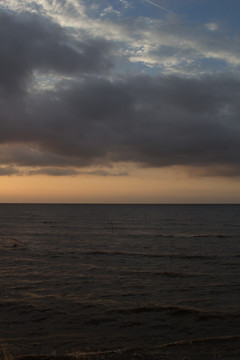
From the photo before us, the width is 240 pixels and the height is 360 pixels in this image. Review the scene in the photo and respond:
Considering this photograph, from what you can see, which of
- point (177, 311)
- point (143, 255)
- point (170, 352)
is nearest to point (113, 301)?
point (177, 311)

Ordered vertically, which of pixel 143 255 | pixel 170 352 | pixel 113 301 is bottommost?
pixel 143 255

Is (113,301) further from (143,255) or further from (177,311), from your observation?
(143,255)

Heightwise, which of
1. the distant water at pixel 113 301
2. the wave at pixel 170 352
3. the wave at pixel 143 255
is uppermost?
the wave at pixel 170 352

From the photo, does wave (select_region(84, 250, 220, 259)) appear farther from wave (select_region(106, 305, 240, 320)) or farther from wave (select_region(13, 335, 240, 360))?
wave (select_region(13, 335, 240, 360))

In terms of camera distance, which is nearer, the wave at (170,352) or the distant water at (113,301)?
the wave at (170,352)

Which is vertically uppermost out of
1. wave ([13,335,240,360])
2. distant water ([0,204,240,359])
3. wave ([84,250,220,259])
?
wave ([13,335,240,360])

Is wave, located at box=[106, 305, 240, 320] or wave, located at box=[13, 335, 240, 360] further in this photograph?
wave, located at box=[106, 305, 240, 320]

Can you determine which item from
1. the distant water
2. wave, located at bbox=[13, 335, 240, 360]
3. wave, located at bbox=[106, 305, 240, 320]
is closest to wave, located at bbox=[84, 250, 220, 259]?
the distant water

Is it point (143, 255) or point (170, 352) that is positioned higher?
point (170, 352)

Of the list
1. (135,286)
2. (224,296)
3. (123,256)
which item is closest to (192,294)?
(224,296)

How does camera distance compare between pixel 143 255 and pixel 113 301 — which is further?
pixel 143 255

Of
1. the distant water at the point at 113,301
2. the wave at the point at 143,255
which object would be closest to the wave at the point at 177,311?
the distant water at the point at 113,301

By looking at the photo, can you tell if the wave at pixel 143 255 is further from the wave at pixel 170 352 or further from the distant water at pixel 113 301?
the wave at pixel 170 352

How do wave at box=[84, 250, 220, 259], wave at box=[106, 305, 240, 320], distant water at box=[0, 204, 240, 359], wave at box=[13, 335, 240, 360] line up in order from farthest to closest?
wave at box=[84, 250, 220, 259], wave at box=[106, 305, 240, 320], distant water at box=[0, 204, 240, 359], wave at box=[13, 335, 240, 360]
